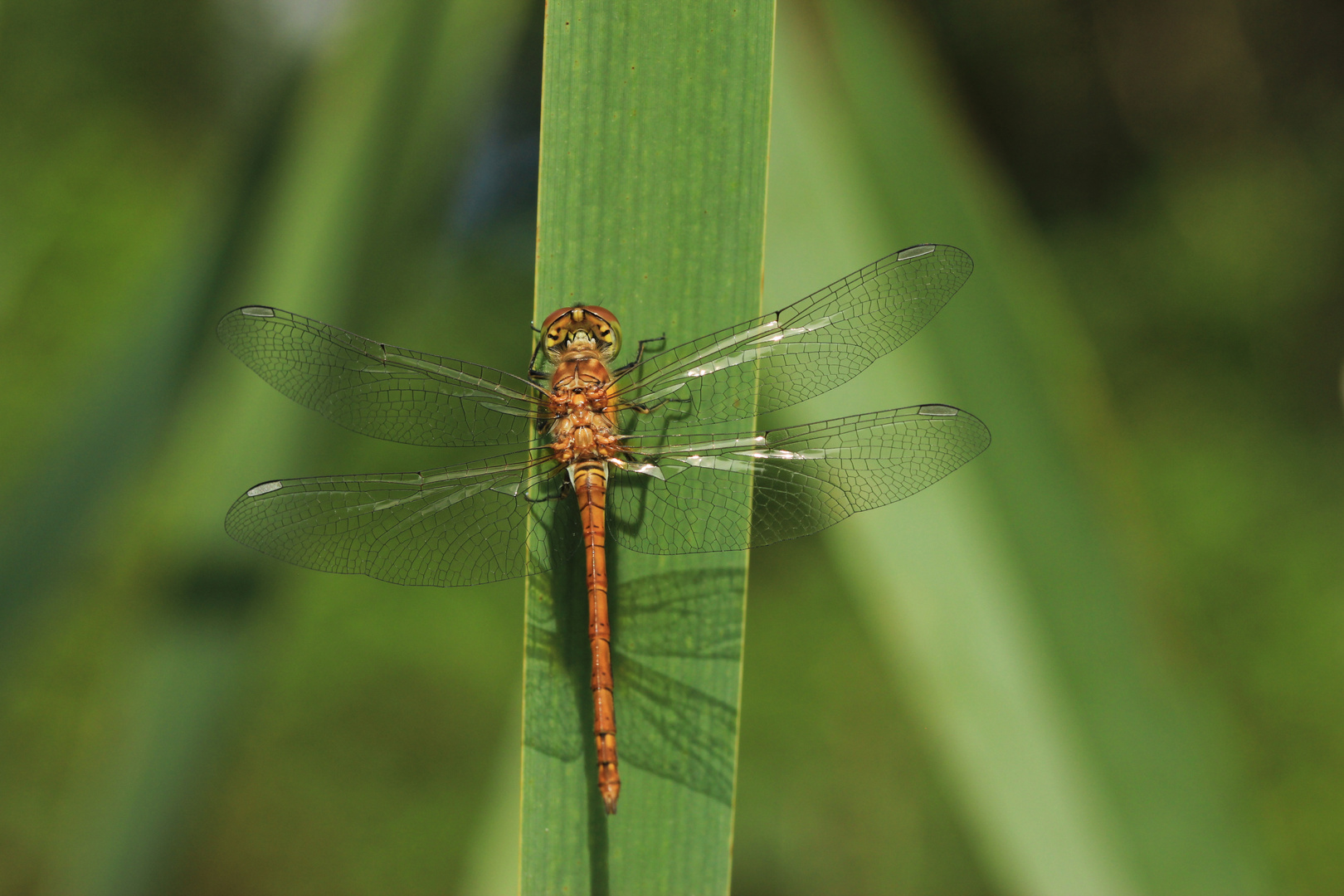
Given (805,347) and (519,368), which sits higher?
(519,368)

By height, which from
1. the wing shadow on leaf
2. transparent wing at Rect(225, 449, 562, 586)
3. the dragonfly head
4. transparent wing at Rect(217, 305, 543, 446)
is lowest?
the wing shadow on leaf

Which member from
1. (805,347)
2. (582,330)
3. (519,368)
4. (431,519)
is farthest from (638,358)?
(519,368)

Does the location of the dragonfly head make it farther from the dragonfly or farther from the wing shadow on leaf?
the wing shadow on leaf

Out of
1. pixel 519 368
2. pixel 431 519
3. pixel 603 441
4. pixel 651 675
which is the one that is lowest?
pixel 651 675

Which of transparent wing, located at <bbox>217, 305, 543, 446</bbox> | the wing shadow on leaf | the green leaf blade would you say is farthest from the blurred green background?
the wing shadow on leaf

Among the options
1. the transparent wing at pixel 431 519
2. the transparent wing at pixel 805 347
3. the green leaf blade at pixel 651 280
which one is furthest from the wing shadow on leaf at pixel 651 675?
the transparent wing at pixel 805 347

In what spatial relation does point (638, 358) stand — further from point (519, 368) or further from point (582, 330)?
point (519, 368)
